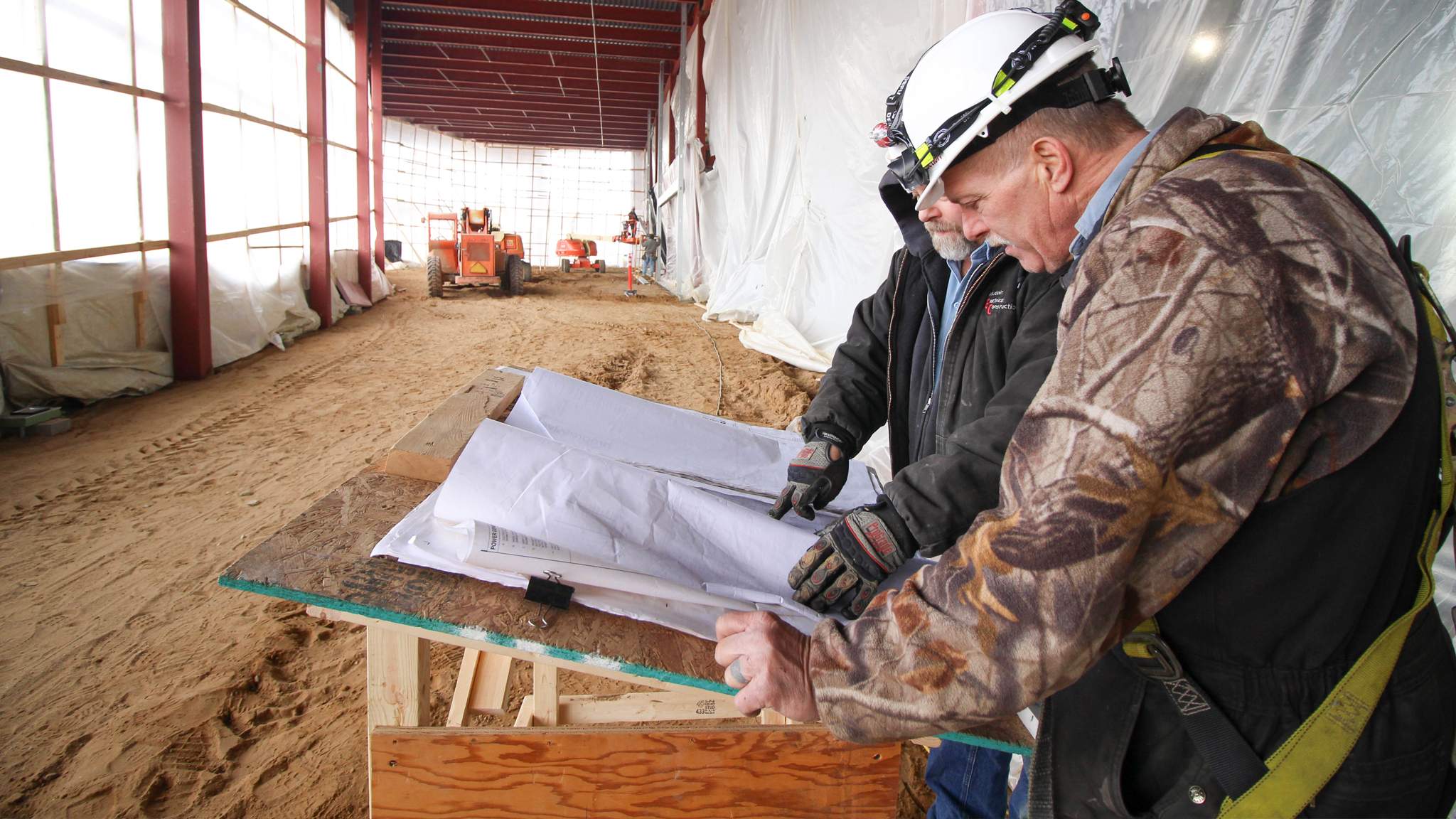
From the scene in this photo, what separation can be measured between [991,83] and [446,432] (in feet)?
4.36

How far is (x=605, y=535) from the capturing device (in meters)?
1.30

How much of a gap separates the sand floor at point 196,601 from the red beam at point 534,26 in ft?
31.0

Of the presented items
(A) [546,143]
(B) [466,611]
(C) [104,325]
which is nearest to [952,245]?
(B) [466,611]

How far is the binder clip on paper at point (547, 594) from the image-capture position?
1213mm

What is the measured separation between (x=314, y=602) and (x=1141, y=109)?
2.48m

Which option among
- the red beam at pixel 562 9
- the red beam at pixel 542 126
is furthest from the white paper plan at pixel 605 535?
the red beam at pixel 542 126

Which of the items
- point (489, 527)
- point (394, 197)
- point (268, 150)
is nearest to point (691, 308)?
point (268, 150)

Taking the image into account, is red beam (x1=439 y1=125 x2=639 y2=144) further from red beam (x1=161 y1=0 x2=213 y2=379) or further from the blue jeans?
the blue jeans

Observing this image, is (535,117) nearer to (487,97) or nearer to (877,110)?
(487,97)

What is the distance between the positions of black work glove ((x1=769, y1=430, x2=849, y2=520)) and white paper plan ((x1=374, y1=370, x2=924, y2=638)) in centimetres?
5

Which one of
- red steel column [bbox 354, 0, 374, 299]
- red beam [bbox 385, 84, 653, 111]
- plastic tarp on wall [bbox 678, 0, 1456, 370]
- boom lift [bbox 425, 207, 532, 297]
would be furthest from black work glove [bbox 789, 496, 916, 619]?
red beam [bbox 385, 84, 653, 111]

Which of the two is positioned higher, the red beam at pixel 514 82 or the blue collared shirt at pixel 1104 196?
the red beam at pixel 514 82

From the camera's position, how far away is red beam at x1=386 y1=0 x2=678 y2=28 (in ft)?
43.8

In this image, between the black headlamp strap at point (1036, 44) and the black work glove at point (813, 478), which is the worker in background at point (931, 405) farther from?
the black headlamp strap at point (1036, 44)
